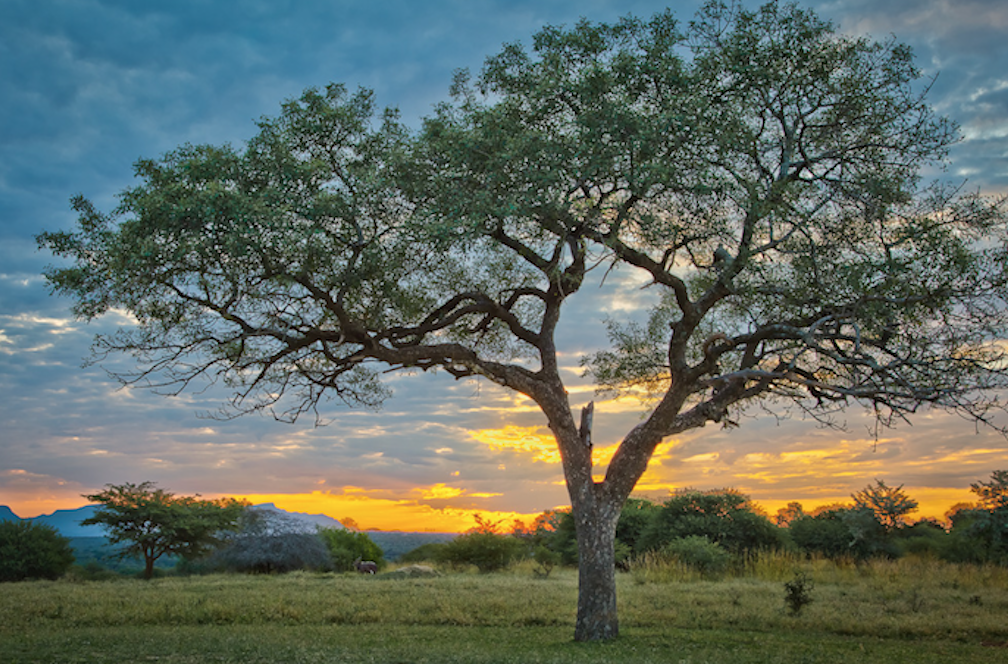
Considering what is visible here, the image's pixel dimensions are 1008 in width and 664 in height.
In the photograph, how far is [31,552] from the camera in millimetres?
25797

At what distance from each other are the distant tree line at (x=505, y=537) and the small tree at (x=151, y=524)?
4cm

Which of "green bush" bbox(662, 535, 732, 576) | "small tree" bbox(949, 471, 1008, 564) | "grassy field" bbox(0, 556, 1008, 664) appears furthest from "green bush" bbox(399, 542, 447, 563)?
"small tree" bbox(949, 471, 1008, 564)

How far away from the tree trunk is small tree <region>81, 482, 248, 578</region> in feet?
65.7

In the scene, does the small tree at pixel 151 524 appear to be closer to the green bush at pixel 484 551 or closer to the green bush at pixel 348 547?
the green bush at pixel 348 547

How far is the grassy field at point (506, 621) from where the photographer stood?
33.1ft

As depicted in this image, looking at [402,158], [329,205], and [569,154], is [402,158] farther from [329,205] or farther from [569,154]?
[569,154]

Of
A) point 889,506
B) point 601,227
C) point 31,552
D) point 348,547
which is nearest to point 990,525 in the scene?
point 889,506

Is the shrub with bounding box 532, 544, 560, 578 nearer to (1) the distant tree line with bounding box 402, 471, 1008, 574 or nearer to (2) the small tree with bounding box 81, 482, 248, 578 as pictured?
(1) the distant tree line with bounding box 402, 471, 1008, 574

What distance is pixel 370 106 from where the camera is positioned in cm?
1313

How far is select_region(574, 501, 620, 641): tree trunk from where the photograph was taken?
11.6m

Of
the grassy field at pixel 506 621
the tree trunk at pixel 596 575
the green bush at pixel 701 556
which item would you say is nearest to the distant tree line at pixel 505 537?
the green bush at pixel 701 556

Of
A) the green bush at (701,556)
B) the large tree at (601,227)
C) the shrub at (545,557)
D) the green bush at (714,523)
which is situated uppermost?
the large tree at (601,227)

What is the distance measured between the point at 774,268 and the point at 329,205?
795cm

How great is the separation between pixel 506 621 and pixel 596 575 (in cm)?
320
